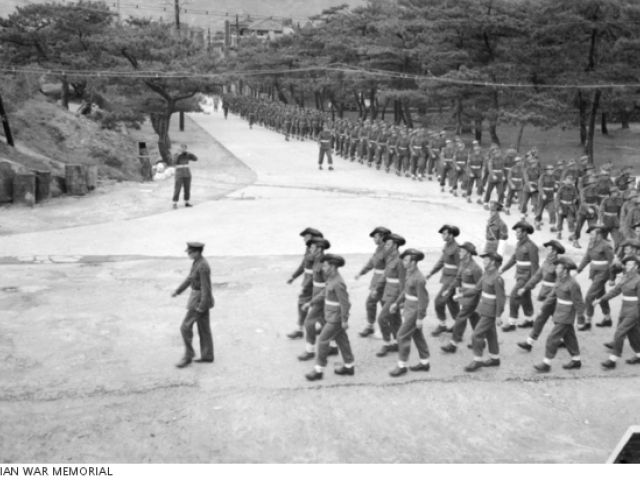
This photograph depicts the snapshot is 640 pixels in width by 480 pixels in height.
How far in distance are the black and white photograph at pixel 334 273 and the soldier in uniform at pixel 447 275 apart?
0.13 feet

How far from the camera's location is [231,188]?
21.0 meters

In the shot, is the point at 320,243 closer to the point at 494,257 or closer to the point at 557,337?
the point at 494,257

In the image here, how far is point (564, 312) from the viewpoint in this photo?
861 cm

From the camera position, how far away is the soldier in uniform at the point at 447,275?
32.4 ft

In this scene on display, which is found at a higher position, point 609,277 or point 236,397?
point 609,277

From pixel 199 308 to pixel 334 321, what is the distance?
158 cm

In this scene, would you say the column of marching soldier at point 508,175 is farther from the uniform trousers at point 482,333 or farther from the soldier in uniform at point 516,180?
the uniform trousers at point 482,333

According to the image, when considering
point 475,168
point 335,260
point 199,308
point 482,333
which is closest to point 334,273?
point 335,260

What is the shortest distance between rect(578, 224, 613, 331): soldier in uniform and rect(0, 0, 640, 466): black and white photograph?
29mm

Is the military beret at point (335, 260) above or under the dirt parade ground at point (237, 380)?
above

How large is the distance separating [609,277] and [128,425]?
6.76 metres

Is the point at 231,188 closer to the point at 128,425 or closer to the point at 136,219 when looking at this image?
the point at 136,219

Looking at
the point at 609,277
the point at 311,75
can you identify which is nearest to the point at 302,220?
the point at 609,277

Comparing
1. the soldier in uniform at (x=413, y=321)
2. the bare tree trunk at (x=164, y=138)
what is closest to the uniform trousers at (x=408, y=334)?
the soldier in uniform at (x=413, y=321)
